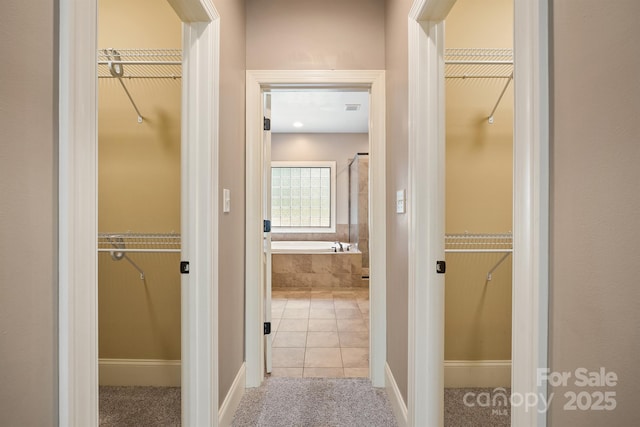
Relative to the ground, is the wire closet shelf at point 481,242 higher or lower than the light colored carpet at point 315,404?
higher

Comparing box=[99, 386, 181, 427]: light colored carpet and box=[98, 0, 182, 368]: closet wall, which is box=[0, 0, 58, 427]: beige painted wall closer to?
box=[99, 386, 181, 427]: light colored carpet

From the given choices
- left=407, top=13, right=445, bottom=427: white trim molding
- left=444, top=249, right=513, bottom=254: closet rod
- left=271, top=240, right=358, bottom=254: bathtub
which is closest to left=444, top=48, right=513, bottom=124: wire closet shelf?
left=407, top=13, right=445, bottom=427: white trim molding

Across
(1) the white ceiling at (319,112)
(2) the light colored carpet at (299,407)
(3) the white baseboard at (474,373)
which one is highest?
(1) the white ceiling at (319,112)

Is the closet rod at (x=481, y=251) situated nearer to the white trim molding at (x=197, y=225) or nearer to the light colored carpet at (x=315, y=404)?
the light colored carpet at (x=315, y=404)

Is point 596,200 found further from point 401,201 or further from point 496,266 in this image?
point 496,266

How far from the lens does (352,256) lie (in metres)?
5.12

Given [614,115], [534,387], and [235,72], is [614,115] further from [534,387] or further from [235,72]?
[235,72]

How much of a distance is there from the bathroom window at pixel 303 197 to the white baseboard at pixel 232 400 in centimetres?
430

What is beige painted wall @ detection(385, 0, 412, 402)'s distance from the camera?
A: 1.78m

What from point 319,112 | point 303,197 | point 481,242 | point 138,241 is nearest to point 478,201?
point 481,242

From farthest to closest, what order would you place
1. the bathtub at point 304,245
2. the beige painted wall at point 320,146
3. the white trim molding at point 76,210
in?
1. the beige painted wall at point 320,146
2. the bathtub at point 304,245
3. the white trim molding at point 76,210

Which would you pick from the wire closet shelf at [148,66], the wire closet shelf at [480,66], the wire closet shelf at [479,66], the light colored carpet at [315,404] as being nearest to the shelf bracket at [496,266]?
the wire closet shelf at [480,66]

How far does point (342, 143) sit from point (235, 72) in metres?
4.37

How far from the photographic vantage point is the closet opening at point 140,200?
2.22 meters
